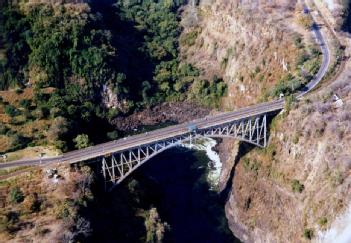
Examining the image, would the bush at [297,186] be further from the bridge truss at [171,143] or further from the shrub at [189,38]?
the shrub at [189,38]

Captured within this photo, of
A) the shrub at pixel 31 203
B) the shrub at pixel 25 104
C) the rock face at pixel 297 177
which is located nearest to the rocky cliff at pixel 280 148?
the rock face at pixel 297 177

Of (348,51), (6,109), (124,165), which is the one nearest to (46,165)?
(124,165)

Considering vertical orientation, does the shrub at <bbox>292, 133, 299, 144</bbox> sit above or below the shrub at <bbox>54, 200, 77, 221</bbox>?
above

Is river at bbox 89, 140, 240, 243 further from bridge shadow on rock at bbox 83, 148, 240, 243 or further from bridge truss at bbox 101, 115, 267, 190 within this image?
bridge truss at bbox 101, 115, 267, 190

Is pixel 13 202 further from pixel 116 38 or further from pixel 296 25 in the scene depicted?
pixel 296 25

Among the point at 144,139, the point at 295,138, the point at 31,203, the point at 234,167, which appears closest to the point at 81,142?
the point at 144,139

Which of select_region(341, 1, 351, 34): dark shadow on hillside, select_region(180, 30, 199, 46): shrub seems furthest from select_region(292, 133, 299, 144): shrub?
select_region(180, 30, 199, 46): shrub

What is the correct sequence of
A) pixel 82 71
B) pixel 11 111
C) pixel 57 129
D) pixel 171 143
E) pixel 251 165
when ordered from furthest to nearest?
pixel 82 71
pixel 11 111
pixel 251 165
pixel 57 129
pixel 171 143

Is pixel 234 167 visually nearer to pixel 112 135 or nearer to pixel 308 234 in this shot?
pixel 308 234
